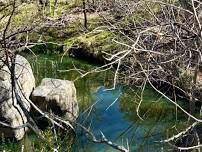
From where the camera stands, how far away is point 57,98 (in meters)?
10.7

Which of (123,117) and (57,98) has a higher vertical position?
(57,98)

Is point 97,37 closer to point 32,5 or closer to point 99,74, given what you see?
point 99,74

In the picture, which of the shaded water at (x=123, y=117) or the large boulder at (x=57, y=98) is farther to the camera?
the large boulder at (x=57, y=98)

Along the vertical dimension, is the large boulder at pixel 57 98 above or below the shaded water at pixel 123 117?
above

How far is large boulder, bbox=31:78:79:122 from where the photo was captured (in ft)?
35.2

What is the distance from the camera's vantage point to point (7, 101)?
10438 mm

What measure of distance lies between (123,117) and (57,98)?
1574 millimetres

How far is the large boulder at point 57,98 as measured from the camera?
422 inches

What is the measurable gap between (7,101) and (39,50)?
7.16 meters

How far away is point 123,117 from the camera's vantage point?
11.4 meters

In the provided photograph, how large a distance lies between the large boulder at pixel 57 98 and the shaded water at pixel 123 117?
1.00ft

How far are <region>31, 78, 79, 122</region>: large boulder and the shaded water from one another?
31 centimetres

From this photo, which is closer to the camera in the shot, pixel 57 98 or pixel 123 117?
pixel 57 98

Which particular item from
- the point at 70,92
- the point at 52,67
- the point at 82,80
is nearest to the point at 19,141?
the point at 70,92
